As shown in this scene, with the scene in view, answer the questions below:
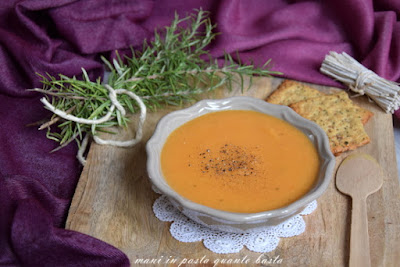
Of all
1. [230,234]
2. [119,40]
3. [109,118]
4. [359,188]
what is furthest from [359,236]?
[119,40]

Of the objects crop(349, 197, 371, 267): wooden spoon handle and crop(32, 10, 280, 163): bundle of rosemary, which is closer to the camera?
crop(349, 197, 371, 267): wooden spoon handle

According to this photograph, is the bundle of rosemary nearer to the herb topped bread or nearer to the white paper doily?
the herb topped bread

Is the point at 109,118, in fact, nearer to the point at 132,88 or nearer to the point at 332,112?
the point at 132,88

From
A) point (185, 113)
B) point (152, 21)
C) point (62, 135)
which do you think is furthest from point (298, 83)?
point (62, 135)

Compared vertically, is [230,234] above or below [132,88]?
below

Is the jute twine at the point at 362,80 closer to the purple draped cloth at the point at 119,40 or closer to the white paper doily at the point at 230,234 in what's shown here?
the purple draped cloth at the point at 119,40

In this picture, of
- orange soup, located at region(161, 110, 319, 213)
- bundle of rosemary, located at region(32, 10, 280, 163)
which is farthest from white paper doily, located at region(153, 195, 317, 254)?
bundle of rosemary, located at region(32, 10, 280, 163)
